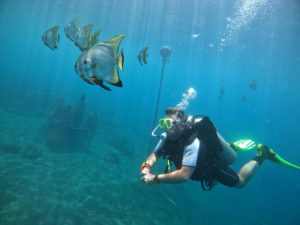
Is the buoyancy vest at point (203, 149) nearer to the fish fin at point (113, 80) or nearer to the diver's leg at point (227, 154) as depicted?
the diver's leg at point (227, 154)

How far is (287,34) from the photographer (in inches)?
675

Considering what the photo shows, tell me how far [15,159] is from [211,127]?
9700mm

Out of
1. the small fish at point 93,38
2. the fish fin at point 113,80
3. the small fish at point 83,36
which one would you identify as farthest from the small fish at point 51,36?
the fish fin at point 113,80

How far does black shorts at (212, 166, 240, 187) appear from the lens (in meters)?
3.60

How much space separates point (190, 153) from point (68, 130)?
10574 millimetres

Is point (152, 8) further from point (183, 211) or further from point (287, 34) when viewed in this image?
point (183, 211)

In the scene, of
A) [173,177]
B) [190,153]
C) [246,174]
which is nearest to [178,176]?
[173,177]

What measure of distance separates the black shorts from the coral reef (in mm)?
9976

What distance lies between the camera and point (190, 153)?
8.66ft

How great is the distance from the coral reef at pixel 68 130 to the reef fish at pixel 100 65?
34.9 ft

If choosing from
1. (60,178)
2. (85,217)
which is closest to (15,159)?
(60,178)

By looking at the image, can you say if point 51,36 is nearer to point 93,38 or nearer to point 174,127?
point 93,38

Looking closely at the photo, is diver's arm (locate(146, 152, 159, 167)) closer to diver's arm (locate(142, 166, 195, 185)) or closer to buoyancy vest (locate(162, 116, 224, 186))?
buoyancy vest (locate(162, 116, 224, 186))

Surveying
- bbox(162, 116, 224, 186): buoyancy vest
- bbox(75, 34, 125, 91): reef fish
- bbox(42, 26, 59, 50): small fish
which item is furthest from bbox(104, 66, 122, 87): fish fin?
bbox(162, 116, 224, 186): buoyancy vest
